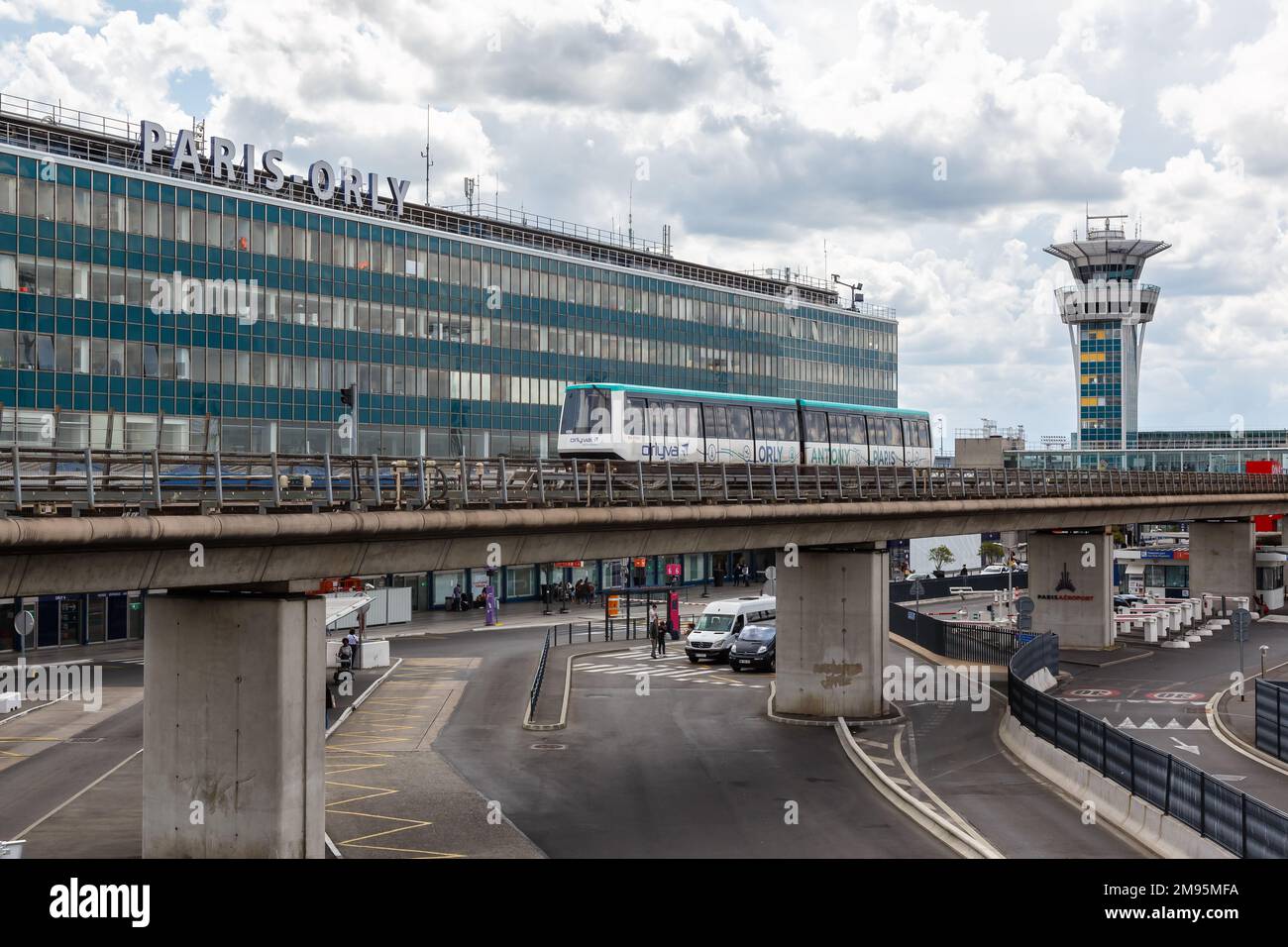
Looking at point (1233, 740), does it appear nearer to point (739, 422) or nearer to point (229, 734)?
point (739, 422)

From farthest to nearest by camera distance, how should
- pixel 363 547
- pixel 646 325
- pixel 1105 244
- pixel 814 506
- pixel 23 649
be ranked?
pixel 1105 244 < pixel 646 325 < pixel 23 649 < pixel 814 506 < pixel 363 547

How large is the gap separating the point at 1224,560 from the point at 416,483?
61816 millimetres

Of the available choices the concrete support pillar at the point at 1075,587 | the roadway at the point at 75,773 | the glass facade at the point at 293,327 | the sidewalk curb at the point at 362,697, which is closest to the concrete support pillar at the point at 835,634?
the sidewalk curb at the point at 362,697

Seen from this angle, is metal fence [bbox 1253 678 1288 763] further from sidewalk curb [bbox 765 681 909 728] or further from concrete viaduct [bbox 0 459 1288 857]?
concrete viaduct [bbox 0 459 1288 857]

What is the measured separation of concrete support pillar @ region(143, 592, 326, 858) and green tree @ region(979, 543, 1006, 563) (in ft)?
333

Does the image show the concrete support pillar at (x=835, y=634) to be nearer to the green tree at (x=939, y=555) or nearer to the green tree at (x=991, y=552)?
the green tree at (x=939, y=555)

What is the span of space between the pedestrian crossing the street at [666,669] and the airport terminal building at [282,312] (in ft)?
49.8

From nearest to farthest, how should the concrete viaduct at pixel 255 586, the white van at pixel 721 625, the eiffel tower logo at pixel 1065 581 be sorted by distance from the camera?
the concrete viaduct at pixel 255 586 → the white van at pixel 721 625 → the eiffel tower logo at pixel 1065 581

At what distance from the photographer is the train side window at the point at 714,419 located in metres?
44.7

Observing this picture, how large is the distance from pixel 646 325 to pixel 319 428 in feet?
94.6

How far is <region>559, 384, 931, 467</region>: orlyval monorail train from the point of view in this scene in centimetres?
4125


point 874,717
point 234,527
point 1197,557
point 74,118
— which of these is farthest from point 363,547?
point 1197,557
